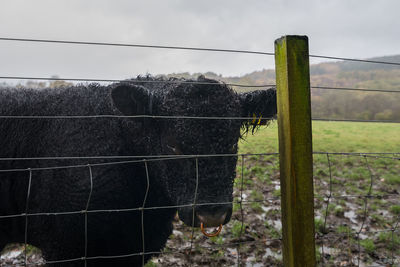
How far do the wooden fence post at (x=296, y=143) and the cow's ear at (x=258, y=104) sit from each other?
1.40 meters

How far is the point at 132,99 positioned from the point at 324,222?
3.73m

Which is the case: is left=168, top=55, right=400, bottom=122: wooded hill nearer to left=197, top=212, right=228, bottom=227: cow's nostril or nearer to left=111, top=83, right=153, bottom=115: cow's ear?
left=111, top=83, right=153, bottom=115: cow's ear

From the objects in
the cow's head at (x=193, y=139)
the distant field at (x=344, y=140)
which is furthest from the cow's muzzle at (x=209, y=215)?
the distant field at (x=344, y=140)

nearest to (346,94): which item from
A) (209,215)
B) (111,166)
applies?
(209,215)

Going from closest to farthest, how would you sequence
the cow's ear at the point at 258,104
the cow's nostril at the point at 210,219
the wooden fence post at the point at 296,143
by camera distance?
the wooden fence post at the point at 296,143
the cow's nostril at the point at 210,219
the cow's ear at the point at 258,104

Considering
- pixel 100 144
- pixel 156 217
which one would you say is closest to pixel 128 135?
pixel 100 144

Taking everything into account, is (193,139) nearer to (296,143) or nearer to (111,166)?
(111,166)

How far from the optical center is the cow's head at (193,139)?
8.64 feet

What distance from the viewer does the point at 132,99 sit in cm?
280

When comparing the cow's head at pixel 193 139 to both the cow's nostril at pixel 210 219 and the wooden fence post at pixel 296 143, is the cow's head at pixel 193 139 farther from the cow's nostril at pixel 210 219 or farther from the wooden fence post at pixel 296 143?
the wooden fence post at pixel 296 143

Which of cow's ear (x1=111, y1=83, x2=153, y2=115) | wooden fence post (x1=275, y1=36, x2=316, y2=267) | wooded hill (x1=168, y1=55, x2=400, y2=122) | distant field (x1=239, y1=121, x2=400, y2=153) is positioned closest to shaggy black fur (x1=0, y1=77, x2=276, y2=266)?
cow's ear (x1=111, y1=83, x2=153, y2=115)

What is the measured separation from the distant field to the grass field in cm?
298

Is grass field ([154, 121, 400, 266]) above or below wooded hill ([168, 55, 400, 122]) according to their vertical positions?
below

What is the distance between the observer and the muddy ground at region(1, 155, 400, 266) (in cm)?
378
